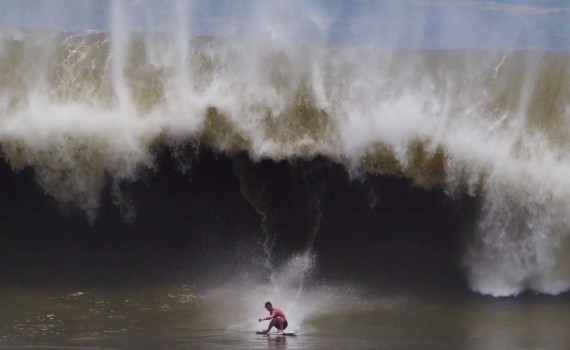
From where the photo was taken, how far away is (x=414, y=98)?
17062 millimetres

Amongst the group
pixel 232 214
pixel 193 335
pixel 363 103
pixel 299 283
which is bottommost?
pixel 193 335

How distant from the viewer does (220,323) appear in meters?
14.7

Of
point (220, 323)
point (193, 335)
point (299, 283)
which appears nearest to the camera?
point (193, 335)

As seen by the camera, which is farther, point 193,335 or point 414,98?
point 414,98

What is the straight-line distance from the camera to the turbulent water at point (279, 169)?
53.3 ft

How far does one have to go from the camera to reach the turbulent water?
639 inches

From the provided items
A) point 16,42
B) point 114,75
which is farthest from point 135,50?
point 16,42

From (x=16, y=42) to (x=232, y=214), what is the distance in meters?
4.53

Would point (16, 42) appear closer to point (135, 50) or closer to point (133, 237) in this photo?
point (135, 50)

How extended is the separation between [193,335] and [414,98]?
5.50 m

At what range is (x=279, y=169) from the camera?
1700 cm

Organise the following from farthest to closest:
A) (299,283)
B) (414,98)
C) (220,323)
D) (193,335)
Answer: (414,98) < (299,283) < (220,323) < (193,335)

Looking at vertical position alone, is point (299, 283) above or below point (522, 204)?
below

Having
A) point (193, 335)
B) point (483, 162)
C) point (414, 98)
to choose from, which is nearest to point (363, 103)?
point (414, 98)
